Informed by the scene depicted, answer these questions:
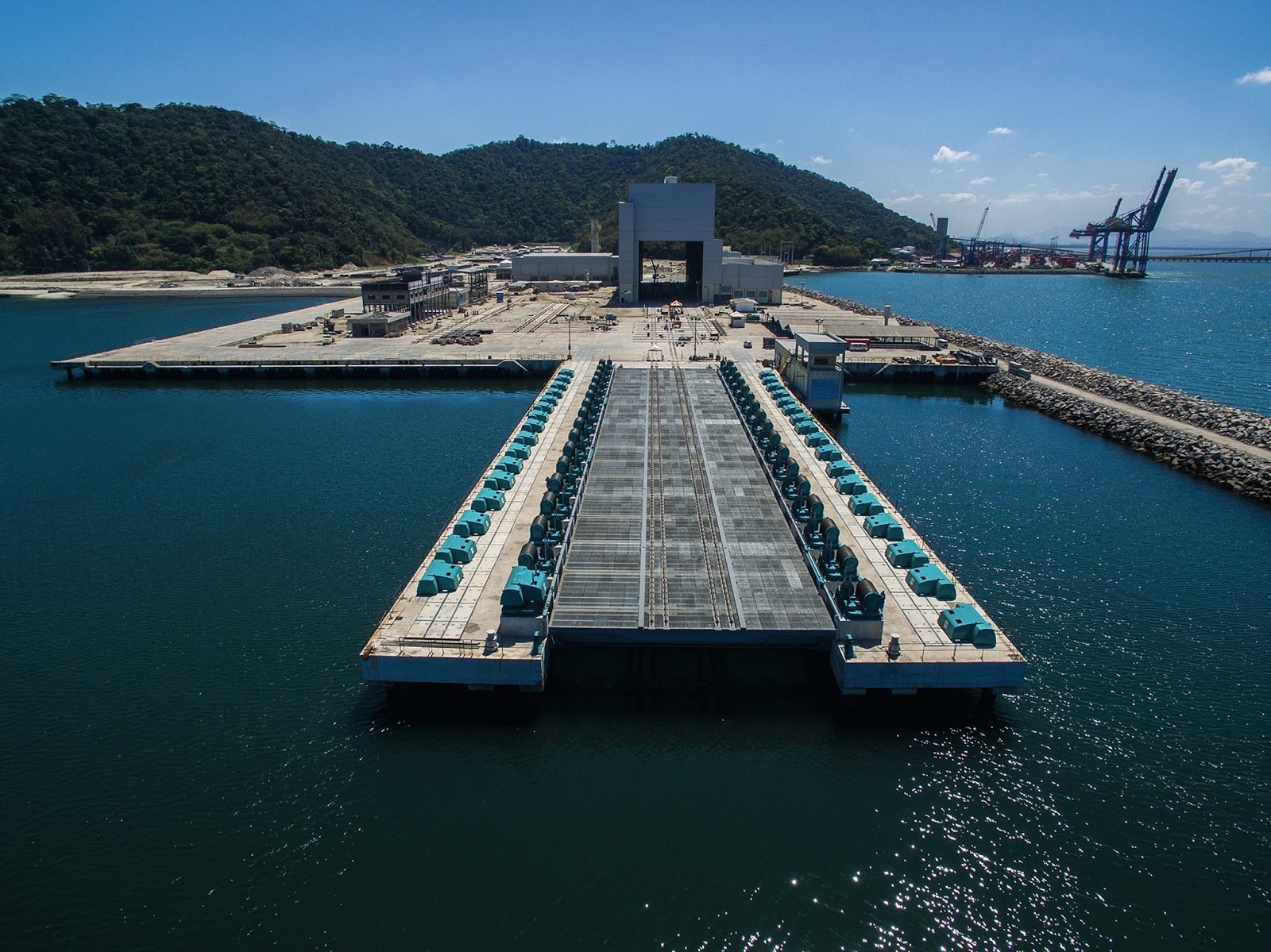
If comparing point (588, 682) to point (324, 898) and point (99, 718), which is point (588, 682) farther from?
point (99, 718)

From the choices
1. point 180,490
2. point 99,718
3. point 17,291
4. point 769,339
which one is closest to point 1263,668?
point 99,718

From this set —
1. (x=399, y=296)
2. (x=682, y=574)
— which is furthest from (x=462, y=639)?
(x=399, y=296)

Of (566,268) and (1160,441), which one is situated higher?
(566,268)

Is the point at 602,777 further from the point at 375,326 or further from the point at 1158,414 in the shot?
the point at 375,326

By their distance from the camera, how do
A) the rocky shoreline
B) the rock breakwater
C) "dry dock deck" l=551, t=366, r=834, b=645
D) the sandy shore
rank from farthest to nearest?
1. the sandy shore
2. the rocky shoreline
3. the rock breakwater
4. "dry dock deck" l=551, t=366, r=834, b=645

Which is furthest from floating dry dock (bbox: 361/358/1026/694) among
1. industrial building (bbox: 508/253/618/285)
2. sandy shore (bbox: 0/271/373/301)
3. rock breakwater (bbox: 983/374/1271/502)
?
sandy shore (bbox: 0/271/373/301)

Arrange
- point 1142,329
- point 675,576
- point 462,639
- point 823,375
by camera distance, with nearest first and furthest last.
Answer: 1. point 462,639
2. point 675,576
3. point 823,375
4. point 1142,329

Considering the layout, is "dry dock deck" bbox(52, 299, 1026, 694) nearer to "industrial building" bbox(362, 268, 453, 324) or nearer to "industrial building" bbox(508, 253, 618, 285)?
"industrial building" bbox(362, 268, 453, 324)
